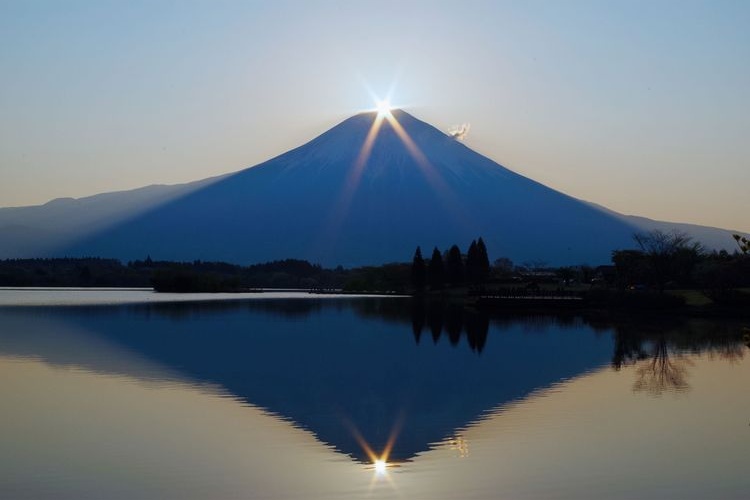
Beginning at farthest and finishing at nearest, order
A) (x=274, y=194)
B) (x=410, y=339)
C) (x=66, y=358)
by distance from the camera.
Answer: (x=274, y=194), (x=410, y=339), (x=66, y=358)

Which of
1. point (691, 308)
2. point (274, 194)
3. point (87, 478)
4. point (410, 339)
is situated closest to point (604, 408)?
point (87, 478)

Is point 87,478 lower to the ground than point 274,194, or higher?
lower

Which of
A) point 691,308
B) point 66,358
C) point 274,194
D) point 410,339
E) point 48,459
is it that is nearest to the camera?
point 48,459

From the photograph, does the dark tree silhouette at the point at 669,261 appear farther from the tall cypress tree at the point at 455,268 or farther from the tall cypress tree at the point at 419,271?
→ the tall cypress tree at the point at 419,271

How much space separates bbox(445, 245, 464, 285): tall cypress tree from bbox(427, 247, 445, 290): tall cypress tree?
57 cm

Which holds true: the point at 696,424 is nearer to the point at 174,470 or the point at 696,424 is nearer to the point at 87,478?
the point at 174,470

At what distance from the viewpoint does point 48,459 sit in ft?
35.3

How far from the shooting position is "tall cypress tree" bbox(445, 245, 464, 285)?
7900 centimetres

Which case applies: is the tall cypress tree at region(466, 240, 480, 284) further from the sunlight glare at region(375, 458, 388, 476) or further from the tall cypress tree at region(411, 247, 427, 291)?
the sunlight glare at region(375, 458, 388, 476)

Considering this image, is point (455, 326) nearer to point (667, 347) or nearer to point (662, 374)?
point (667, 347)

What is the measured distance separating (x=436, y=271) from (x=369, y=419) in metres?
65.8

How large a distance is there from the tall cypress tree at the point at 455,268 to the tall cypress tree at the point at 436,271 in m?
0.57

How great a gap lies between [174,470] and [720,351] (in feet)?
58.2

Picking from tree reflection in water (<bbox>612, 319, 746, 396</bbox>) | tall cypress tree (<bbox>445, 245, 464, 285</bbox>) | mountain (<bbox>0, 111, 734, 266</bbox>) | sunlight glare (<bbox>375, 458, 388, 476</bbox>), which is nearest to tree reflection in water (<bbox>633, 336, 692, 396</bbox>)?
tree reflection in water (<bbox>612, 319, 746, 396</bbox>)
